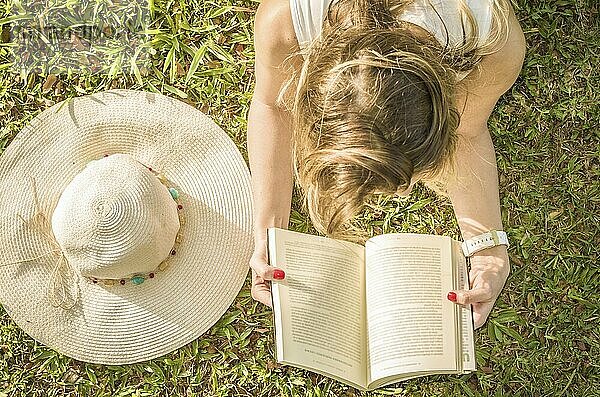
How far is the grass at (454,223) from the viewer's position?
6.70 ft

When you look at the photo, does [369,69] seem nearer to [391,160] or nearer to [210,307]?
[391,160]

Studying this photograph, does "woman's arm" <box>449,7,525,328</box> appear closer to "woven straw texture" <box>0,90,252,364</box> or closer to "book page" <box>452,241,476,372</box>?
"book page" <box>452,241,476,372</box>

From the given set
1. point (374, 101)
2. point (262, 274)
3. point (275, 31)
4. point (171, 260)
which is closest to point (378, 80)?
point (374, 101)

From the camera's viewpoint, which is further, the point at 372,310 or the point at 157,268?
the point at 157,268

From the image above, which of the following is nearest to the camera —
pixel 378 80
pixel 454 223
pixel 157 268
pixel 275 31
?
pixel 378 80

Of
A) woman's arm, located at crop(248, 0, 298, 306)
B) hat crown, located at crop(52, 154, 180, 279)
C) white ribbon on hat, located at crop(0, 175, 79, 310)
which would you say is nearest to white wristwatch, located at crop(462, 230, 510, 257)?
woman's arm, located at crop(248, 0, 298, 306)

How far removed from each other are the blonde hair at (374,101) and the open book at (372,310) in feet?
1.16

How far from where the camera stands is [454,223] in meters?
2.10

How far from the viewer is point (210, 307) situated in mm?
1997

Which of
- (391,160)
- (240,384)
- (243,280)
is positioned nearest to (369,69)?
(391,160)

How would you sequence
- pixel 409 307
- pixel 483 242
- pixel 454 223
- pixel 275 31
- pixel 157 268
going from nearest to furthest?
pixel 275 31 → pixel 409 307 → pixel 483 242 → pixel 157 268 → pixel 454 223

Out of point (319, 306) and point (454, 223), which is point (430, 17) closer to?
point (319, 306)

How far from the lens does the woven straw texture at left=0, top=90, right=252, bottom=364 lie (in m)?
1.96

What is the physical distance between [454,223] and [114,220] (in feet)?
2.94
